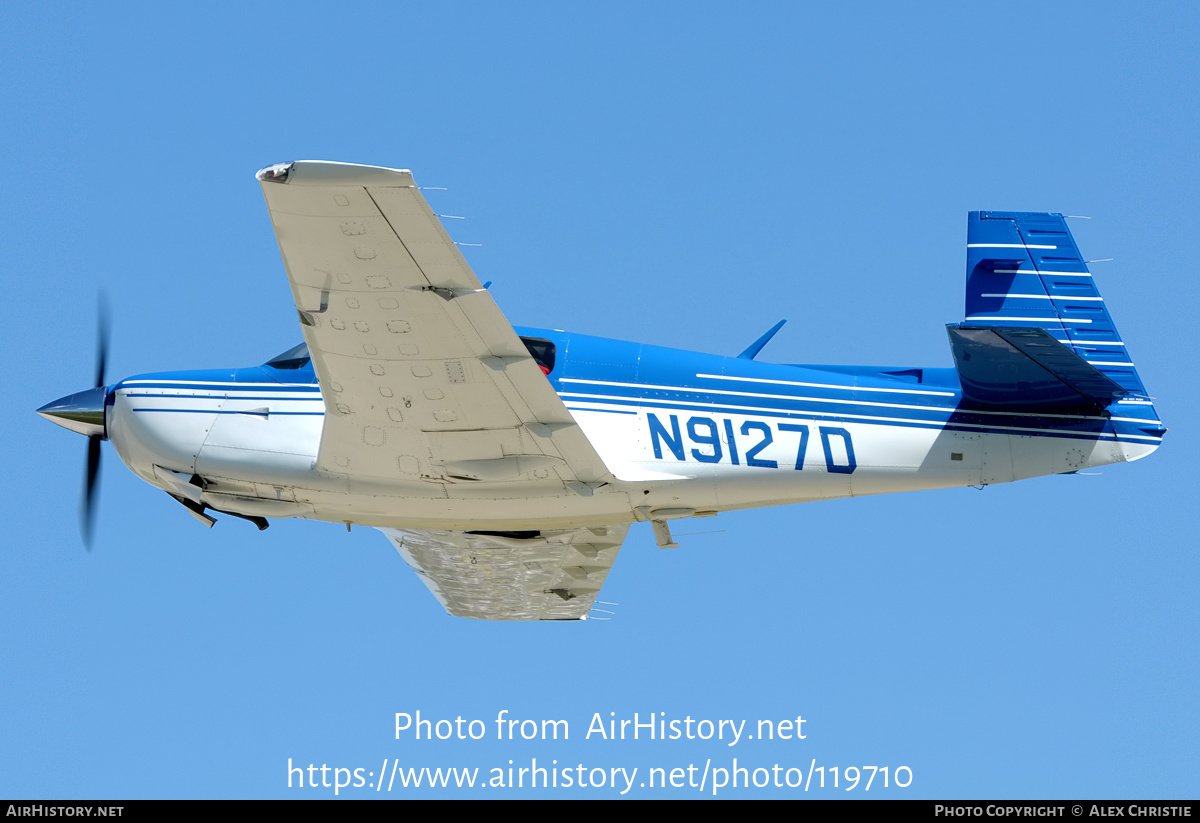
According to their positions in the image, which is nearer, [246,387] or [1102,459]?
[1102,459]

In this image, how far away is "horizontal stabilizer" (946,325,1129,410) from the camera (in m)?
12.8

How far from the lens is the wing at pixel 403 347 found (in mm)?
11281

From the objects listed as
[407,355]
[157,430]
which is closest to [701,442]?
[407,355]

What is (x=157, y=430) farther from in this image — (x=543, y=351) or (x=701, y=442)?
(x=701, y=442)

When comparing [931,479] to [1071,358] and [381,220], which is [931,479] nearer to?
[1071,358]

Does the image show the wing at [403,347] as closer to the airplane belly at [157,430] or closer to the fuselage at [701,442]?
the fuselage at [701,442]

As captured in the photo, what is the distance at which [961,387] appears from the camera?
44.6 ft

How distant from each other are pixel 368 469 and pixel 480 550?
361cm

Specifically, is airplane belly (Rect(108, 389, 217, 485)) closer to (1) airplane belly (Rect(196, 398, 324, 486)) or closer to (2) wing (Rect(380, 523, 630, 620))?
(1) airplane belly (Rect(196, 398, 324, 486))

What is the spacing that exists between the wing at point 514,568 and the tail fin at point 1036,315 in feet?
16.3

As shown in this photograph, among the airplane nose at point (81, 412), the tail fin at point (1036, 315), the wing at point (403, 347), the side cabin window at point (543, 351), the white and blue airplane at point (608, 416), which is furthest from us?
the airplane nose at point (81, 412)

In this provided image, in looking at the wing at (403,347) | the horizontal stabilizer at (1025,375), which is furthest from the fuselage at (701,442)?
the wing at (403,347)
